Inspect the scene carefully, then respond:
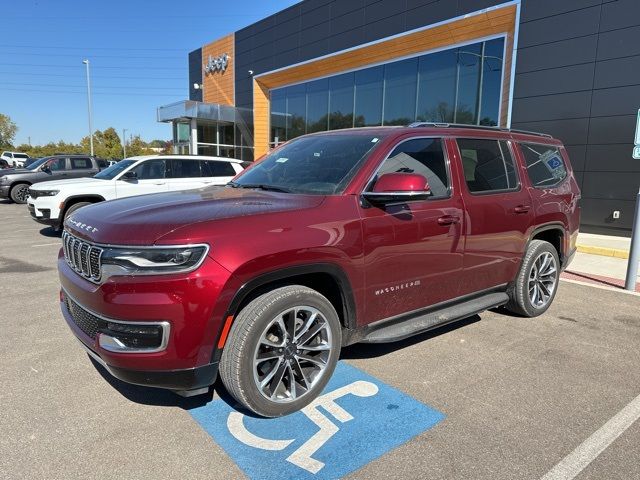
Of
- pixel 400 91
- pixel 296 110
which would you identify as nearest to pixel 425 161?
pixel 400 91

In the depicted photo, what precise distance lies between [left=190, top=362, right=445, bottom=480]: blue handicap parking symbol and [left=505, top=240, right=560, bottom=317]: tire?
214cm

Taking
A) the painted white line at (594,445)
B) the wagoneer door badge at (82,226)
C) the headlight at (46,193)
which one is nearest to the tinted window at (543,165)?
the painted white line at (594,445)

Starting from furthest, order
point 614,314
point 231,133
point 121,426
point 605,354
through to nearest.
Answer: point 231,133, point 614,314, point 605,354, point 121,426

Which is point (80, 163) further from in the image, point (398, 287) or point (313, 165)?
point (398, 287)

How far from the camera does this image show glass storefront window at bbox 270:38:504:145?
13.7m

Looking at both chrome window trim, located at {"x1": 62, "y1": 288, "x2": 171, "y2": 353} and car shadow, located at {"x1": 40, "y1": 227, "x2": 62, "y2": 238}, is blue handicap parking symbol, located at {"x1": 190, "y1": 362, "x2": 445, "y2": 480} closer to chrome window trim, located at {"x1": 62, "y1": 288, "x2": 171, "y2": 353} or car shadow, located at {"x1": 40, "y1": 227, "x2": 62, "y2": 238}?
chrome window trim, located at {"x1": 62, "y1": 288, "x2": 171, "y2": 353}

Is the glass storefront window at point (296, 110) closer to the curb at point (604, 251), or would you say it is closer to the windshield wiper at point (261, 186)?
the curb at point (604, 251)

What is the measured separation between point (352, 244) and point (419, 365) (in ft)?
4.45

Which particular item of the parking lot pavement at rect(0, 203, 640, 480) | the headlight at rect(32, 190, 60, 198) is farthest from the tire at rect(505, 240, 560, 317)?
the headlight at rect(32, 190, 60, 198)

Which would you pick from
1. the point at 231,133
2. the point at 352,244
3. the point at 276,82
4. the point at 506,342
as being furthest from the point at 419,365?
the point at 231,133

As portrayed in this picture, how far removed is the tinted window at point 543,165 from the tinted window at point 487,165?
1.14 ft

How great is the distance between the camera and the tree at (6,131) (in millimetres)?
81938

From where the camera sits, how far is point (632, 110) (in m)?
10.6

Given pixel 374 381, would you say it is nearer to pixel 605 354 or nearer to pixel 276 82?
pixel 605 354
